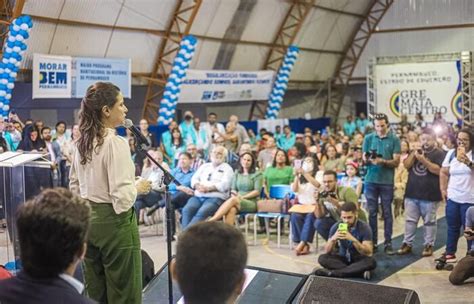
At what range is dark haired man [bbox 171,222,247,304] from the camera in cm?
163

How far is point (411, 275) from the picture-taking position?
5.64m

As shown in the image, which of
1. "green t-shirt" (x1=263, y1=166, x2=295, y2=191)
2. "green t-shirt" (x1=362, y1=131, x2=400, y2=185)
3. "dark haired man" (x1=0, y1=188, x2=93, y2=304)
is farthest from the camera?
"green t-shirt" (x1=263, y1=166, x2=295, y2=191)

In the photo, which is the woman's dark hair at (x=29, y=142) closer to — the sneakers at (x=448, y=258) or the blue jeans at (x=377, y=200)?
the blue jeans at (x=377, y=200)

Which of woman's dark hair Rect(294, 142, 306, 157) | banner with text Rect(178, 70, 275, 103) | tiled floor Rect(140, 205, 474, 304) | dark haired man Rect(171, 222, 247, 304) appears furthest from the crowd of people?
banner with text Rect(178, 70, 275, 103)

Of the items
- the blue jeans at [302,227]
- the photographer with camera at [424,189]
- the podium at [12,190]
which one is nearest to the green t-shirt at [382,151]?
the photographer with camera at [424,189]

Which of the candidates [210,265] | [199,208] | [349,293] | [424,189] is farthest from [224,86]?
[210,265]

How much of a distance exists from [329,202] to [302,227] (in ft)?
2.33

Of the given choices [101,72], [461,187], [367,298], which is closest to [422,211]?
[461,187]

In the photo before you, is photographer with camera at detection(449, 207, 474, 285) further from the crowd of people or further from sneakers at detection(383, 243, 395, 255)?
sneakers at detection(383, 243, 395, 255)

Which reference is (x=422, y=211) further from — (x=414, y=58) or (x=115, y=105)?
(x=414, y=58)

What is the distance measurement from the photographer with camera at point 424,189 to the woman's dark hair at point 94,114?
3.89 m

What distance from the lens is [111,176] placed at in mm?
2971

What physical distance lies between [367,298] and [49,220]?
2414 mm

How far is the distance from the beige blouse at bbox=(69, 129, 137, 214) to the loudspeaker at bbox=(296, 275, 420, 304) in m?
1.34
